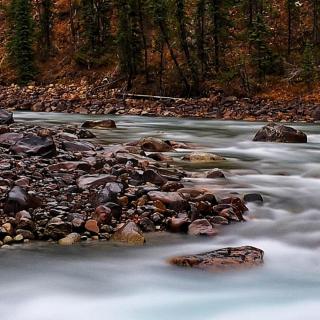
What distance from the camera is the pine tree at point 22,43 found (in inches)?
1834

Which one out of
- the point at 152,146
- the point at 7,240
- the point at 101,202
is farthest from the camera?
the point at 152,146

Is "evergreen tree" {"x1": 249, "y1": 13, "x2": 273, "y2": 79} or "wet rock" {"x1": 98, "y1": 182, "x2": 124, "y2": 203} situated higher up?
"evergreen tree" {"x1": 249, "y1": 13, "x2": 273, "y2": 79}

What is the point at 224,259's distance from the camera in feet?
21.5

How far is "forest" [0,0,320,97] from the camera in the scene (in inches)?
1431

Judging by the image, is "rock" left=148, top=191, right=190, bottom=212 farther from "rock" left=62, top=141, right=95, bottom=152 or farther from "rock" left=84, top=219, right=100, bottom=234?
"rock" left=62, top=141, right=95, bottom=152

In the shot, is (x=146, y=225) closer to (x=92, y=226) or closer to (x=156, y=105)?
(x=92, y=226)

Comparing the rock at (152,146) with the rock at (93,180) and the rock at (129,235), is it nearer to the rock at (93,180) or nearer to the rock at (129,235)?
the rock at (93,180)

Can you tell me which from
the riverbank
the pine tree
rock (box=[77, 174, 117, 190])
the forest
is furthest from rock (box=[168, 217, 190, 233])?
the pine tree

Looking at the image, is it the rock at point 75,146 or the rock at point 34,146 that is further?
the rock at point 75,146

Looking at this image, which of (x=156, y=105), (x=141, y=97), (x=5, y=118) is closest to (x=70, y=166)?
(x=5, y=118)

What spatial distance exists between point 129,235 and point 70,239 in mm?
821

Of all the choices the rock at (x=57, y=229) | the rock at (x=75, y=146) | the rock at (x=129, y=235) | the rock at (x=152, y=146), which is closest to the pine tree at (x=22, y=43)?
the rock at (x=152, y=146)

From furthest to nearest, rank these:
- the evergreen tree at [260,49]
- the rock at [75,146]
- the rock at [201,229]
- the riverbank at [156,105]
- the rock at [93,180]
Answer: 1. the evergreen tree at [260,49]
2. the riverbank at [156,105]
3. the rock at [75,146]
4. the rock at [93,180]
5. the rock at [201,229]

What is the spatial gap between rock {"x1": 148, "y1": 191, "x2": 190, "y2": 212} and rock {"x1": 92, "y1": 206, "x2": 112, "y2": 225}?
1.02 m
